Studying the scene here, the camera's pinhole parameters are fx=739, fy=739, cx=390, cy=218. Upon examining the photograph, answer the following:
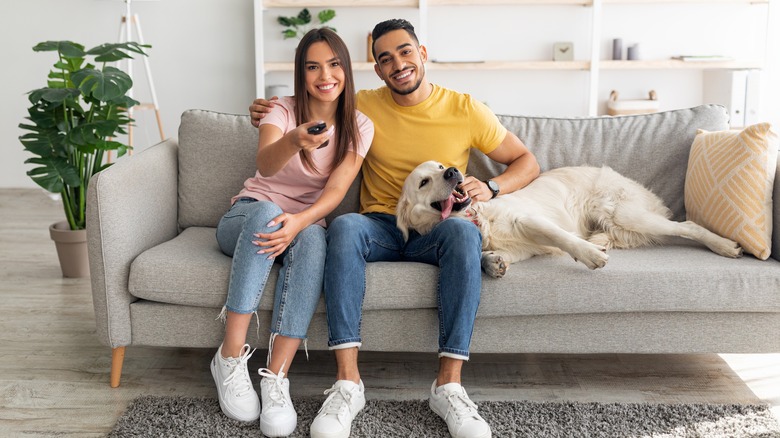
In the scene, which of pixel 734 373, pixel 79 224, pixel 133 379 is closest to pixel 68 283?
pixel 79 224

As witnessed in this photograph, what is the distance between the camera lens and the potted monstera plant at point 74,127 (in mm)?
3094

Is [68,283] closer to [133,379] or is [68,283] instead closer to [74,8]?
[133,379]

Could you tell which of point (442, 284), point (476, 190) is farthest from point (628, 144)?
point (442, 284)

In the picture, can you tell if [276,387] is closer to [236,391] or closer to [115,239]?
[236,391]

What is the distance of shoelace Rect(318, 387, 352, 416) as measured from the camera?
1899 millimetres

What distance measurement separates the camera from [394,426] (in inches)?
76.7

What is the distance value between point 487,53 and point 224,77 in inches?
74.9

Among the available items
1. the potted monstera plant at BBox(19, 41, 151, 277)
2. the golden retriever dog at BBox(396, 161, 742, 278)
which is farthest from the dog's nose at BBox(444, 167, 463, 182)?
the potted monstera plant at BBox(19, 41, 151, 277)

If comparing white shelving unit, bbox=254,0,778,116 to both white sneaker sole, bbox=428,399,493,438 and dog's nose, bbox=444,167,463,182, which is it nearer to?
dog's nose, bbox=444,167,463,182

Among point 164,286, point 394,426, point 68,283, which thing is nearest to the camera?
point 394,426

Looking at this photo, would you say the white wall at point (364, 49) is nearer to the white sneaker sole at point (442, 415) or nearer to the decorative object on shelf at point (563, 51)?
the decorative object on shelf at point (563, 51)

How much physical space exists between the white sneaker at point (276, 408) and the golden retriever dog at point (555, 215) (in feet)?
1.87

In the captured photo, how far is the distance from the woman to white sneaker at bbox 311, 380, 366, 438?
93 mm

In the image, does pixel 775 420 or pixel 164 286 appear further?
pixel 164 286
